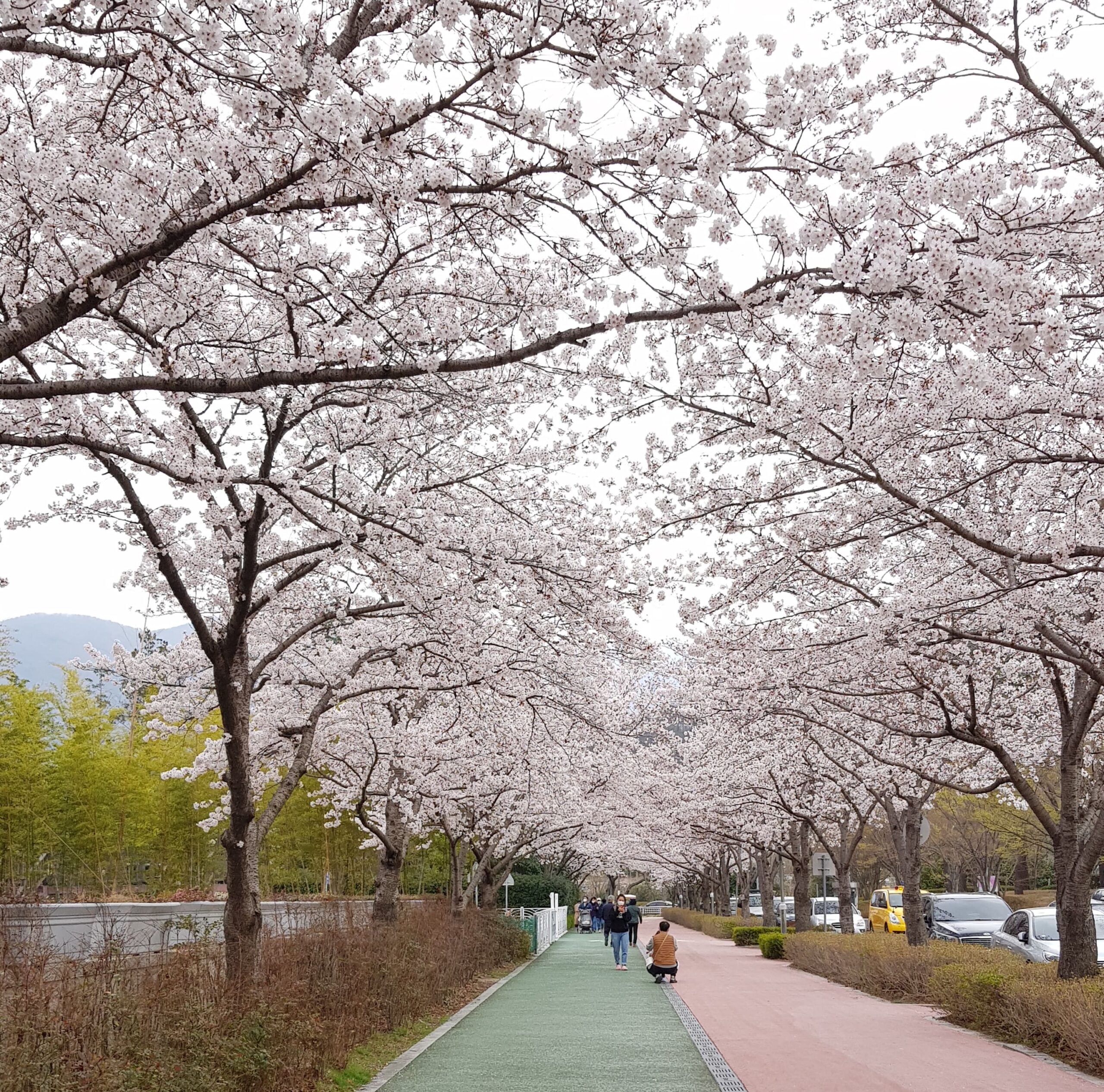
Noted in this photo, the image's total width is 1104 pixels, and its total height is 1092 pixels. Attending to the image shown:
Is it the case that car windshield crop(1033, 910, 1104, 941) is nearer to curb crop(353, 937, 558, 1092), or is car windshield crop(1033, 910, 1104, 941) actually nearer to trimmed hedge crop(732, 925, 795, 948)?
curb crop(353, 937, 558, 1092)

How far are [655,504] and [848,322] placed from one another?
451 centimetres

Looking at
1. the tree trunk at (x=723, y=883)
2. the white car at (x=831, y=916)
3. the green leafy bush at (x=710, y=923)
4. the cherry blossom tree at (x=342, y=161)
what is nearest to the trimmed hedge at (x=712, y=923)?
the green leafy bush at (x=710, y=923)

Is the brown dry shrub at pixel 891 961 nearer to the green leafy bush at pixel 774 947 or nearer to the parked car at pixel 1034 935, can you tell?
the parked car at pixel 1034 935

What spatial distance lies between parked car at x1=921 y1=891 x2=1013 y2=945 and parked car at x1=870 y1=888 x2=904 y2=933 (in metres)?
5.56

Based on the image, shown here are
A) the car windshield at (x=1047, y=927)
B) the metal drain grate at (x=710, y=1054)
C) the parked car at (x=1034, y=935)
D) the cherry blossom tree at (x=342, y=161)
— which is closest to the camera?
the cherry blossom tree at (x=342, y=161)

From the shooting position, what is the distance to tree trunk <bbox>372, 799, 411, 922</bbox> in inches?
644

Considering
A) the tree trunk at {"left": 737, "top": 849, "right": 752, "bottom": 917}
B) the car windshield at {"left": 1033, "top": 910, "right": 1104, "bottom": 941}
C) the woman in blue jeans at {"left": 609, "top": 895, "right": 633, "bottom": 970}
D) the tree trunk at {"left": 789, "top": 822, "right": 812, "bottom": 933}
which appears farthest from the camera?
the tree trunk at {"left": 737, "top": 849, "right": 752, "bottom": 917}

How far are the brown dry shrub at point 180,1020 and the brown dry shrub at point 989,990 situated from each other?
5.94 metres

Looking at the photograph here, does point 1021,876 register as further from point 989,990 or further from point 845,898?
point 989,990

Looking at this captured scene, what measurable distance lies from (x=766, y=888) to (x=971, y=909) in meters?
12.3

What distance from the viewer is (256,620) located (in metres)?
13.5

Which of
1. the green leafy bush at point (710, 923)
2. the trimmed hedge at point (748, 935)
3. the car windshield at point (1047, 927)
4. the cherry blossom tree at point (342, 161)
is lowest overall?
the green leafy bush at point (710, 923)

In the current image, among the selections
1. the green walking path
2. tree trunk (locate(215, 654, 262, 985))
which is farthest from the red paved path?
tree trunk (locate(215, 654, 262, 985))

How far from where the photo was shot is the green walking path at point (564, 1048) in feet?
27.0
